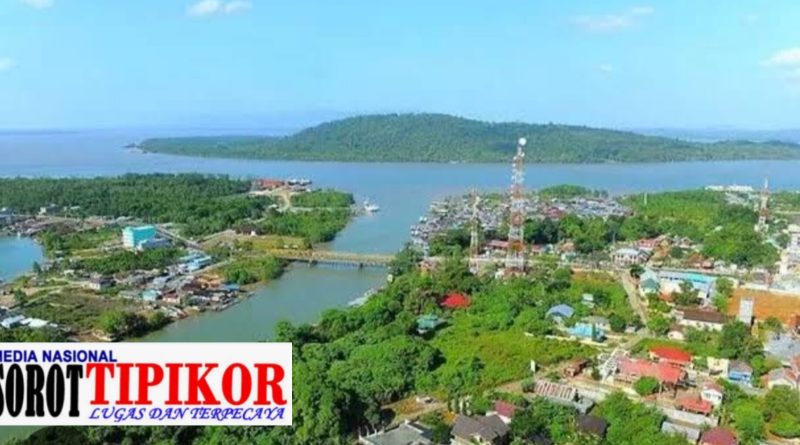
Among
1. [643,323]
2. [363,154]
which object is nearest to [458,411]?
[643,323]

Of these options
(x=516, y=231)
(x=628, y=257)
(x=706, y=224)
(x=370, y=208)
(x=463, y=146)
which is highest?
(x=463, y=146)

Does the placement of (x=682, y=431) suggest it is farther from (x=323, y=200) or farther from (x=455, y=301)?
(x=323, y=200)

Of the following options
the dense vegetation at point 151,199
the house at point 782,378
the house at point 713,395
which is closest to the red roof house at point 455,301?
the house at point 713,395

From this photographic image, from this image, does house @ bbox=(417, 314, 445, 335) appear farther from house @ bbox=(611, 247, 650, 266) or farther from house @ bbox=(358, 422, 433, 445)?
house @ bbox=(611, 247, 650, 266)

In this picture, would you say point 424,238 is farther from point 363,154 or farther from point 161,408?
point 363,154

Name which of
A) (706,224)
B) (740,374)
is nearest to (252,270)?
(740,374)

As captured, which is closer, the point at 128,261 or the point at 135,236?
the point at 128,261

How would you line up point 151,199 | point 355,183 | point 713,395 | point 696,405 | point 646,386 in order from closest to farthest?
point 696,405, point 713,395, point 646,386, point 151,199, point 355,183
